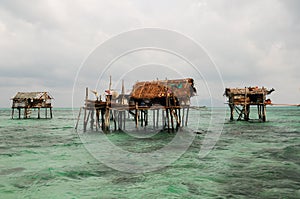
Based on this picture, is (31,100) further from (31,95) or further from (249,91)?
(249,91)

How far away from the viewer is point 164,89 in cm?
2356

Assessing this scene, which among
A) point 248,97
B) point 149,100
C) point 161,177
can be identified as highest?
point 248,97

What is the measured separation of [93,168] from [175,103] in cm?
1314

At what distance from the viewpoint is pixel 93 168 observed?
11.4 metres

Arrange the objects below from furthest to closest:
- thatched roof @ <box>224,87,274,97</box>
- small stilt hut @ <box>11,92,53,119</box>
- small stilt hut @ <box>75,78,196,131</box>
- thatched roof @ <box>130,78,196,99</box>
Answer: small stilt hut @ <box>11,92,53,119</box>
thatched roof @ <box>224,87,274,97</box>
thatched roof @ <box>130,78,196,99</box>
small stilt hut @ <box>75,78,196,131</box>

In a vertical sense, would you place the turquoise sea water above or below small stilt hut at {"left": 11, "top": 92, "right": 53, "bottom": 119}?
below

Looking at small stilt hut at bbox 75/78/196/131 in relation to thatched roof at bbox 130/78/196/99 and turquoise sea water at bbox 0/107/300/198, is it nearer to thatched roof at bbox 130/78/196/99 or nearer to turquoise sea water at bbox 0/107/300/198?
thatched roof at bbox 130/78/196/99

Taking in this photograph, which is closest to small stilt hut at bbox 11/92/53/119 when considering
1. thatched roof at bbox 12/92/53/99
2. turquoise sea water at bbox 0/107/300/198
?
thatched roof at bbox 12/92/53/99

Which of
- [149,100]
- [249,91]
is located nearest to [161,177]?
[149,100]

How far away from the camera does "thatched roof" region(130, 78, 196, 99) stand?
23531 mm

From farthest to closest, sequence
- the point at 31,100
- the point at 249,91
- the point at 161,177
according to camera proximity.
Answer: the point at 31,100
the point at 249,91
the point at 161,177

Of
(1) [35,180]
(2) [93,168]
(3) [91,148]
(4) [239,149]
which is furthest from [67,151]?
(4) [239,149]

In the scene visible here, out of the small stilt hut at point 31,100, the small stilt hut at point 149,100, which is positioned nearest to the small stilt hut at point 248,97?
the small stilt hut at point 149,100

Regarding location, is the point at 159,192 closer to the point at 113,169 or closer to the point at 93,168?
the point at 113,169
